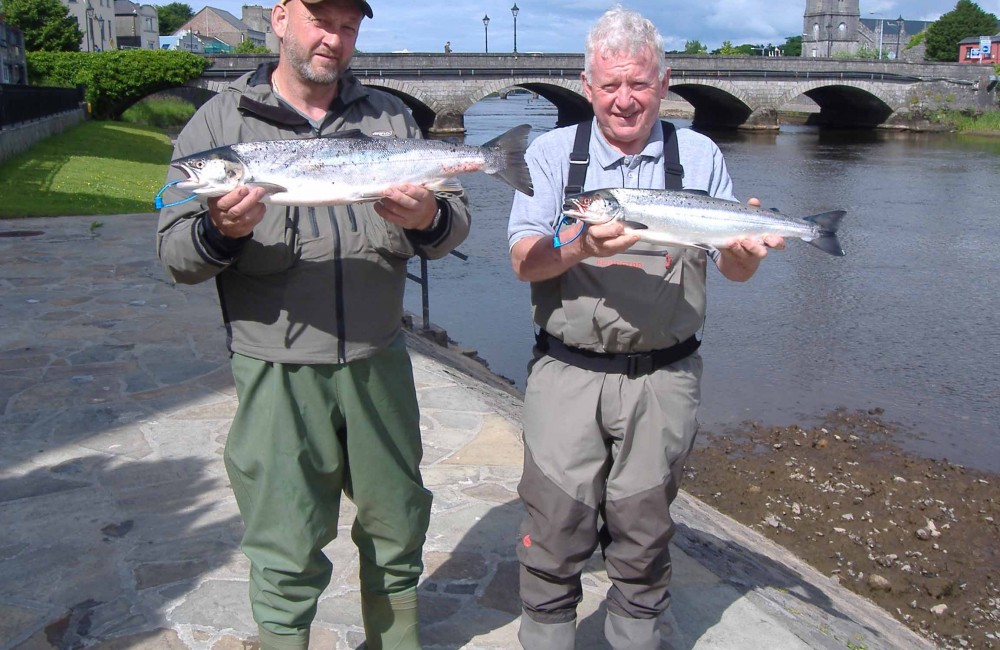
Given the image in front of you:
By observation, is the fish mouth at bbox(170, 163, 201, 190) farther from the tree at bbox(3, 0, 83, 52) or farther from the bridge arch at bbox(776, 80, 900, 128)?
the tree at bbox(3, 0, 83, 52)

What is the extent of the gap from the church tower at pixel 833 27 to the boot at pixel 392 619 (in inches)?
5074

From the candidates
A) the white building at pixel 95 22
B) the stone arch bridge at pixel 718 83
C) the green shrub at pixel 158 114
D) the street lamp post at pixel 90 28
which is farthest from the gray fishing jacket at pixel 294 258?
the street lamp post at pixel 90 28

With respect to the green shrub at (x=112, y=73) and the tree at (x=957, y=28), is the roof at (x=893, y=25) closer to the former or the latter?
the tree at (x=957, y=28)

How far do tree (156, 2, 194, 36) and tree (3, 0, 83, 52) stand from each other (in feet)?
285

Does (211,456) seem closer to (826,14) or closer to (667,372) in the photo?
(667,372)

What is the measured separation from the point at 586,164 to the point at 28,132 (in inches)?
952

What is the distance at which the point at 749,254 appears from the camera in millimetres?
3279

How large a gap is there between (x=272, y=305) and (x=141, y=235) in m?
11.0

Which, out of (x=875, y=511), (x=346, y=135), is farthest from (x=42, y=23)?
(x=346, y=135)

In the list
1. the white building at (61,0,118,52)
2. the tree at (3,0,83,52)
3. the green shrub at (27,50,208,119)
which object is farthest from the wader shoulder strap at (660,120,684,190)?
the white building at (61,0,118,52)

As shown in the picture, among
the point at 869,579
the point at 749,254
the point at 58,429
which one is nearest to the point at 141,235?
the point at 58,429

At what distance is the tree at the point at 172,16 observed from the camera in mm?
142875

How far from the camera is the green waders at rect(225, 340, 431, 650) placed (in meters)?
2.99

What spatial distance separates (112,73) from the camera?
43406mm
